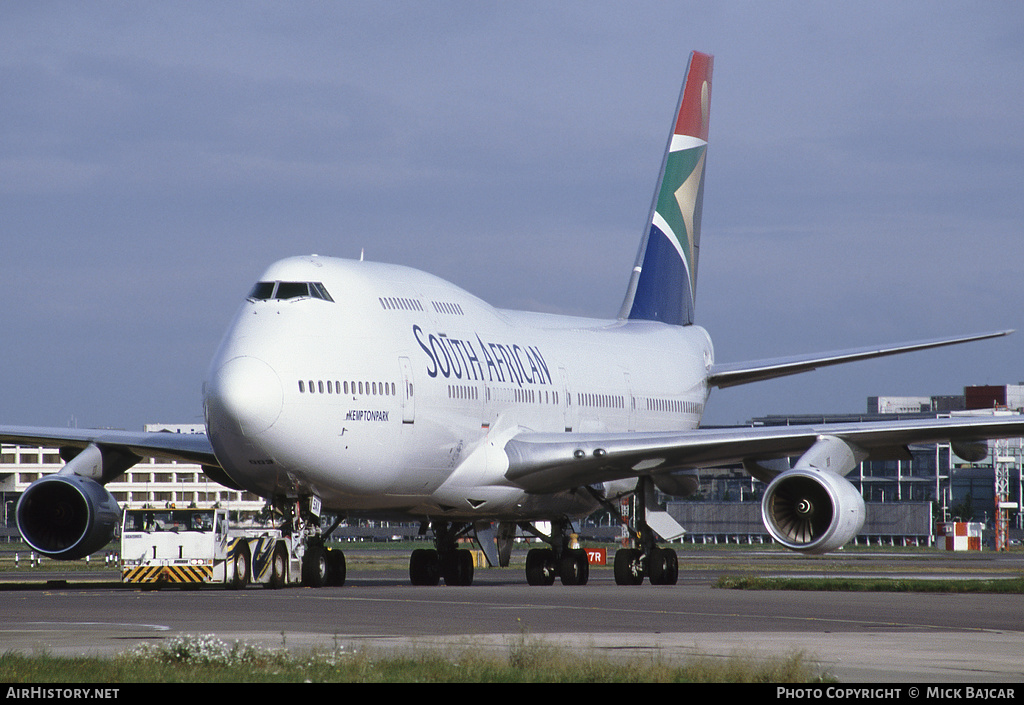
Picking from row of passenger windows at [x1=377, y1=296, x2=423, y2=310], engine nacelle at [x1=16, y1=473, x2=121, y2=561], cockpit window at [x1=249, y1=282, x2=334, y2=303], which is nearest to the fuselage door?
row of passenger windows at [x1=377, y1=296, x2=423, y2=310]

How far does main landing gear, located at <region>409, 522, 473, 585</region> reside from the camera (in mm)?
30469

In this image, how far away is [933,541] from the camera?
309ft

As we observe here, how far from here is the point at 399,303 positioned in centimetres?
2762

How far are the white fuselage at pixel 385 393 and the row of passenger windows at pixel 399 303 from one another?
0.04 meters

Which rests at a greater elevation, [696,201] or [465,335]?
[696,201]

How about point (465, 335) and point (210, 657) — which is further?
point (465, 335)

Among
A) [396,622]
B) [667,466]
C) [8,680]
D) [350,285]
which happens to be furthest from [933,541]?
[8,680]

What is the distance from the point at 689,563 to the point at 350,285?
2403 centimetres

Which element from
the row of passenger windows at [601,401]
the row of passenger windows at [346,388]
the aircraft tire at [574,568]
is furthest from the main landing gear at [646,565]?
the row of passenger windows at [346,388]

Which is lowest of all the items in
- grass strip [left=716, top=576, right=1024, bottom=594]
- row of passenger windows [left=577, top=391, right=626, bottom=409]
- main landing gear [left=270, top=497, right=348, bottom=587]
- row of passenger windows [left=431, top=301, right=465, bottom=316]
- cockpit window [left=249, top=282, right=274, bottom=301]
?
grass strip [left=716, top=576, right=1024, bottom=594]

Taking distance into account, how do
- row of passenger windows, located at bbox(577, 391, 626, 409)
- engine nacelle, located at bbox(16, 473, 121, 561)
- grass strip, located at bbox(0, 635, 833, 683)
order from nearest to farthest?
grass strip, located at bbox(0, 635, 833, 683), engine nacelle, located at bbox(16, 473, 121, 561), row of passenger windows, located at bbox(577, 391, 626, 409)

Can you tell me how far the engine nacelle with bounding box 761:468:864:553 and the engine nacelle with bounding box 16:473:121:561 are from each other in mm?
12227

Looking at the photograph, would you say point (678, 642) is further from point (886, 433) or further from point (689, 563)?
point (689, 563)

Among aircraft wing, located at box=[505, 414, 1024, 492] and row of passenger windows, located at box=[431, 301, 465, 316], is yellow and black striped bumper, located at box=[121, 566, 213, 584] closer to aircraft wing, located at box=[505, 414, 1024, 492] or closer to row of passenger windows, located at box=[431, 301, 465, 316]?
aircraft wing, located at box=[505, 414, 1024, 492]
